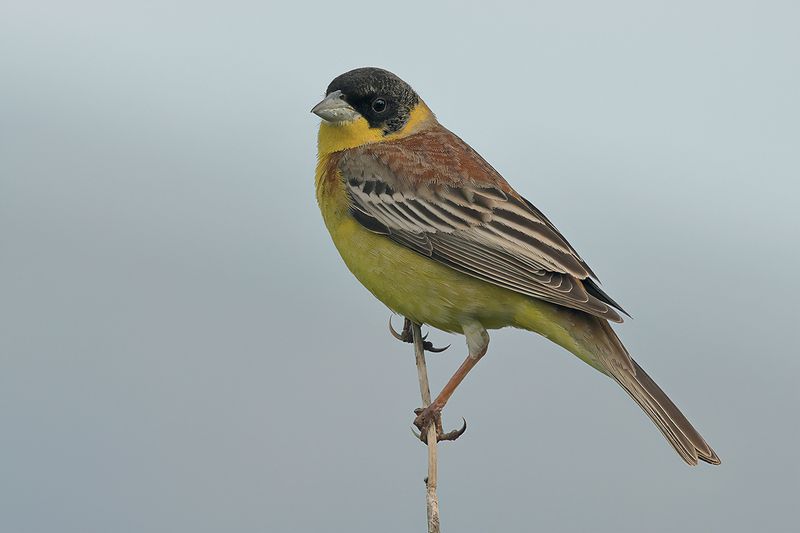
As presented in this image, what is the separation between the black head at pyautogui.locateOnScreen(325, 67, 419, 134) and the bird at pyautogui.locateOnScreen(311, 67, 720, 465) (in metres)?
0.17

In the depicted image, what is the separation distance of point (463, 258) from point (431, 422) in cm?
112

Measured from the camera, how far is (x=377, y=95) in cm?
779

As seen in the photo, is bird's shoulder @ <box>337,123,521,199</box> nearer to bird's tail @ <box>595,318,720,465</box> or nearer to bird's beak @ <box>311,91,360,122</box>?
bird's beak @ <box>311,91,360,122</box>

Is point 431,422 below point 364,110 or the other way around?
below

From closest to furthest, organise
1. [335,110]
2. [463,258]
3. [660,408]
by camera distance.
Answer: [660,408], [463,258], [335,110]

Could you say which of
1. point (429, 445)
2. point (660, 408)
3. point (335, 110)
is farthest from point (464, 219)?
point (429, 445)

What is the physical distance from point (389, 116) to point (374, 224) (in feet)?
4.31

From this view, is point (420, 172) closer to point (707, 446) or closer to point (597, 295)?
point (597, 295)

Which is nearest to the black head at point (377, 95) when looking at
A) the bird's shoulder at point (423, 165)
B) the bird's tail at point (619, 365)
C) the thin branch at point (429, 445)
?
the bird's shoulder at point (423, 165)

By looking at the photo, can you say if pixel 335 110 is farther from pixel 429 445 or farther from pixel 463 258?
pixel 429 445

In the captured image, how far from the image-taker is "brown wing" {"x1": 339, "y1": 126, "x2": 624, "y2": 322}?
6.62 meters

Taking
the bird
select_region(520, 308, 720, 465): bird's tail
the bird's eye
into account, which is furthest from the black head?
select_region(520, 308, 720, 465): bird's tail

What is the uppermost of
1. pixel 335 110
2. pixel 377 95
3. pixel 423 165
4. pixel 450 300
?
pixel 377 95

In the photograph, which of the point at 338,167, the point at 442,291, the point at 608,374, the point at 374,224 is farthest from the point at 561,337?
the point at 338,167
